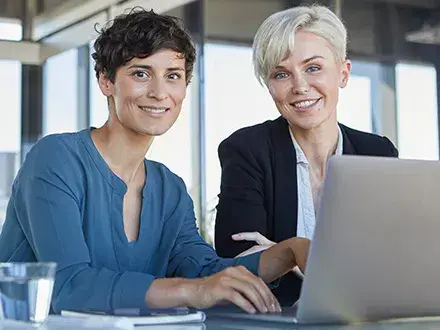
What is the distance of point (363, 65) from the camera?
5.08 meters

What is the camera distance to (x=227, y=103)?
17.5 ft

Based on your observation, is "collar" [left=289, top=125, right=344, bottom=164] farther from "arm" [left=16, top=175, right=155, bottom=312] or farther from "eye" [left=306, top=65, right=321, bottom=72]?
"arm" [left=16, top=175, right=155, bottom=312]

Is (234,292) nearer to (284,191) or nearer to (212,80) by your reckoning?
(284,191)

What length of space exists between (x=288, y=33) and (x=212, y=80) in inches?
130

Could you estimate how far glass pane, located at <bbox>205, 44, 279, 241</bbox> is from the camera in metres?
5.29

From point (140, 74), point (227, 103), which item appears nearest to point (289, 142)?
point (140, 74)

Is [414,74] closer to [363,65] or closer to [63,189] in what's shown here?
[363,65]

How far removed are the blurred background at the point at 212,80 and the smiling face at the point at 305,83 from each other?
2457 millimetres

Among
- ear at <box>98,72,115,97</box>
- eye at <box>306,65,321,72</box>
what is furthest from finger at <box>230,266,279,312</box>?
eye at <box>306,65,321,72</box>

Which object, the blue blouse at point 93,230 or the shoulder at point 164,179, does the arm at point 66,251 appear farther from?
the shoulder at point 164,179

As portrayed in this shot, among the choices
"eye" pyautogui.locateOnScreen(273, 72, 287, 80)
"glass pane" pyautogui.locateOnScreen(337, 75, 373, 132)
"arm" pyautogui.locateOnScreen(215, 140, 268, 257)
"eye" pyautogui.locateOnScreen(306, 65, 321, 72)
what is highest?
"glass pane" pyautogui.locateOnScreen(337, 75, 373, 132)

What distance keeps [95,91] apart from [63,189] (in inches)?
170

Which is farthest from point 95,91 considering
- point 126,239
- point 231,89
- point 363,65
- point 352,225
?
point 352,225

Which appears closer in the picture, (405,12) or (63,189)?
(63,189)
